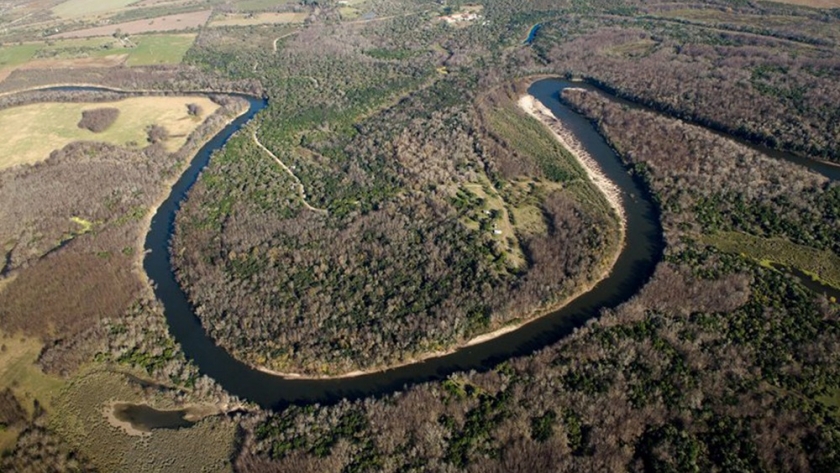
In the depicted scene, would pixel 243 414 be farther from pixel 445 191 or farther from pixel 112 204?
pixel 112 204

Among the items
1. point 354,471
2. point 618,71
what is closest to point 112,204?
point 354,471

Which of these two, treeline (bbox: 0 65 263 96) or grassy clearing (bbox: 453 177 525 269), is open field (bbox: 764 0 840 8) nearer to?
grassy clearing (bbox: 453 177 525 269)

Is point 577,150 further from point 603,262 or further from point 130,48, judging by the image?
point 130,48

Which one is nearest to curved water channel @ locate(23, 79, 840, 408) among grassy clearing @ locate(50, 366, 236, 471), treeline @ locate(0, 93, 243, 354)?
treeline @ locate(0, 93, 243, 354)

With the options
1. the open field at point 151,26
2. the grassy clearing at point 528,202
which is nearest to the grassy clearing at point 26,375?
the grassy clearing at point 528,202

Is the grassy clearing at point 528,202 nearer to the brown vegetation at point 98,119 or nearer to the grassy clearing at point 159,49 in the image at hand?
the brown vegetation at point 98,119

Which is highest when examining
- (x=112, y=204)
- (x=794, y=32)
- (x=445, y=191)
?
(x=794, y=32)

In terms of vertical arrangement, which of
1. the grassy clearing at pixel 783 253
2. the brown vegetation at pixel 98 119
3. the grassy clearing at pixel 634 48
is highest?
the grassy clearing at pixel 634 48
